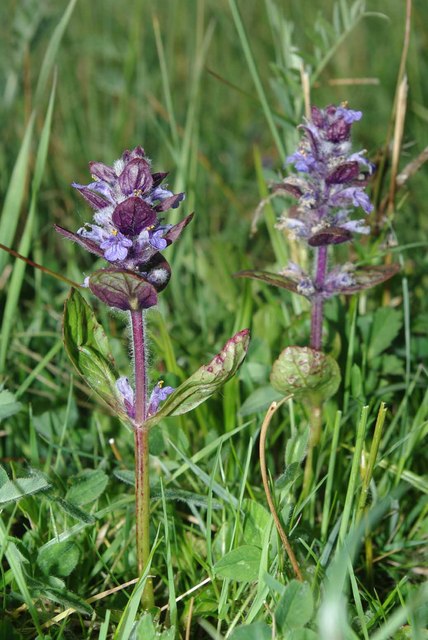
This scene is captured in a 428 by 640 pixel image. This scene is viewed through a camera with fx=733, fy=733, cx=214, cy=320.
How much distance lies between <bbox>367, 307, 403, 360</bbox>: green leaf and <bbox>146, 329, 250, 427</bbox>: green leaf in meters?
0.91

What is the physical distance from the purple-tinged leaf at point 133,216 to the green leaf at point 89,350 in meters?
0.29

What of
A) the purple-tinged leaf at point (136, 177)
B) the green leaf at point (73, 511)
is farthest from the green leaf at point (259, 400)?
the purple-tinged leaf at point (136, 177)

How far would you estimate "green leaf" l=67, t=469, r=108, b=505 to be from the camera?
1.89 m

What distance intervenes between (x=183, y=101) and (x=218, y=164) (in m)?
0.91

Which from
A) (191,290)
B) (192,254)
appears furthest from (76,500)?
(191,290)

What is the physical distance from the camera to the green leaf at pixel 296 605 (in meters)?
1.45

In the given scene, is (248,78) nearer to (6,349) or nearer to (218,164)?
(218,164)

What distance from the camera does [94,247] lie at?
1626mm

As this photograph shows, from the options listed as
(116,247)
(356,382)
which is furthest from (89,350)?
(356,382)

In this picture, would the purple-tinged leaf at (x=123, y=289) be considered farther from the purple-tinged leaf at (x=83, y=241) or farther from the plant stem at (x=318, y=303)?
the plant stem at (x=318, y=303)

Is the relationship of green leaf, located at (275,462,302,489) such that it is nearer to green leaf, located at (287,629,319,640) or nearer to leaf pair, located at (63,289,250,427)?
leaf pair, located at (63,289,250,427)

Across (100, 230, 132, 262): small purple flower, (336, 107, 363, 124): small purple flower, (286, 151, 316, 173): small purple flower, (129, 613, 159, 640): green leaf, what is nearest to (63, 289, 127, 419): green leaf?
(100, 230, 132, 262): small purple flower

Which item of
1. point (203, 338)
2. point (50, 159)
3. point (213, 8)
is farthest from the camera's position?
point (213, 8)

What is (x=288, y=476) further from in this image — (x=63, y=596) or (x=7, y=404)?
(x=7, y=404)
